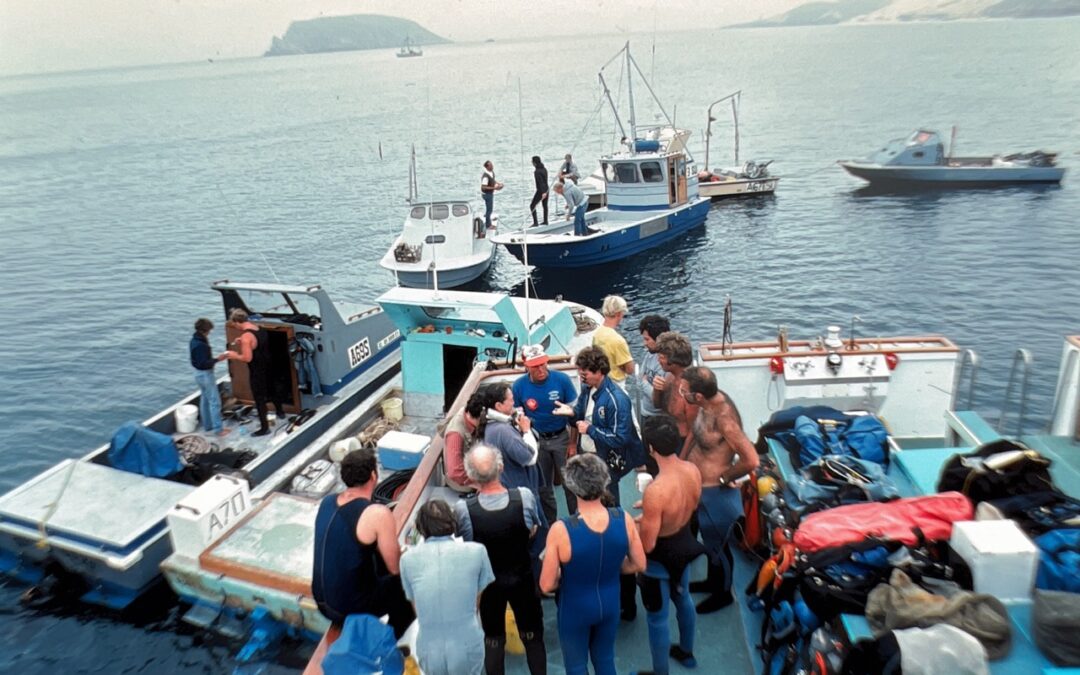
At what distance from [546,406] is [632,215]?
2062 cm

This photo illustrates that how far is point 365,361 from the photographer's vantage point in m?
11.8

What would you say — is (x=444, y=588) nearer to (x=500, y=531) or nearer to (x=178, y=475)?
(x=500, y=531)

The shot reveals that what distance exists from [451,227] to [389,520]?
59.8 feet

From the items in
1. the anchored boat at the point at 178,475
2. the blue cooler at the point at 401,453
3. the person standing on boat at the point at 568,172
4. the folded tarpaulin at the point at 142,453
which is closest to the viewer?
the anchored boat at the point at 178,475

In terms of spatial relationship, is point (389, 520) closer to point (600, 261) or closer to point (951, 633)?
point (951, 633)

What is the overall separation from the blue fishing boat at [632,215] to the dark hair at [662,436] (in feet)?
59.2

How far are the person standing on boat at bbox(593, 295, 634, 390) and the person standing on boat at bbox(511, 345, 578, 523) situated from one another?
1.19 meters

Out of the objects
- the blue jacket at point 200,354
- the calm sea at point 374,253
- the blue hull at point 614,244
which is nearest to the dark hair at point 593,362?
the calm sea at point 374,253

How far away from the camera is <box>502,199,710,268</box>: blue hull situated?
72.5 ft

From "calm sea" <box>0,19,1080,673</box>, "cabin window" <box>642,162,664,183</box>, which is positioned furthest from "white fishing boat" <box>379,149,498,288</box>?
"cabin window" <box>642,162,664,183</box>

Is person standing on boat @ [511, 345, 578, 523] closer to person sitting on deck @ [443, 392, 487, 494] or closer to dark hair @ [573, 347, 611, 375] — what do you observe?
dark hair @ [573, 347, 611, 375]

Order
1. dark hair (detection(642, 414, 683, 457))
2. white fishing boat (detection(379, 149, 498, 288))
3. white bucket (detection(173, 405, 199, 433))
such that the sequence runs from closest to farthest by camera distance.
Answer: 1. dark hair (detection(642, 414, 683, 457))
2. white bucket (detection(173, 405, 199, 433))
3. white fishing boat (detection(379, 149, 498, 288))

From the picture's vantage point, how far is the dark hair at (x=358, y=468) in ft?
12.2

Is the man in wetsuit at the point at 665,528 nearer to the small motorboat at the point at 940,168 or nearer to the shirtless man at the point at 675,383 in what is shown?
the shirtless man at the point at 675,383
